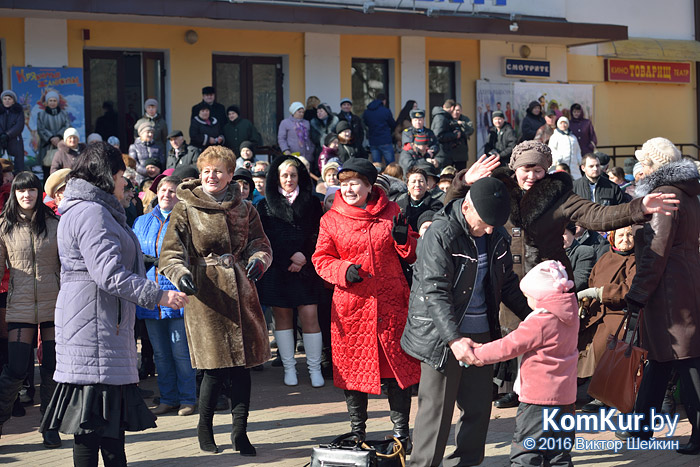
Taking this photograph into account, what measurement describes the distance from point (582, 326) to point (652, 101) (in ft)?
63.8

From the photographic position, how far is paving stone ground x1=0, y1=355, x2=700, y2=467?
21.5 ft

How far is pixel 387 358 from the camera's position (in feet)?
21.5

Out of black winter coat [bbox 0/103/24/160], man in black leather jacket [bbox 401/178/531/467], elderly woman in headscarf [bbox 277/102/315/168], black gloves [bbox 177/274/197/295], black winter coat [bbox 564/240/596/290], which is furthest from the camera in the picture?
elderly woman in headscarf [bbox 277/102/315/168]

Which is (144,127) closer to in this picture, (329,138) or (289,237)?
(329,138)

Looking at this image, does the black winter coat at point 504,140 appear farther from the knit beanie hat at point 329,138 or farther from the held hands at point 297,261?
the held hands at point 297,261

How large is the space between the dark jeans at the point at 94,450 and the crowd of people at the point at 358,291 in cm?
1

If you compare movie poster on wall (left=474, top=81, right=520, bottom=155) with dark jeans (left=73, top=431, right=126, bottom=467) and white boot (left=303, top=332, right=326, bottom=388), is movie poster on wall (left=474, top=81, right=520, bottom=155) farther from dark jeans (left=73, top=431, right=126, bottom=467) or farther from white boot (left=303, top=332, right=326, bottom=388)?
dark jeans (left=73, top=431, right=126, bottom=467)

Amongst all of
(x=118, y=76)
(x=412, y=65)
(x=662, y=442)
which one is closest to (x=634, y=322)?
(x=662, y=442)

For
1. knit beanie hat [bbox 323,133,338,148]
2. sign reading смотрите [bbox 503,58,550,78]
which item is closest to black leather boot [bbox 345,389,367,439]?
knit beanie hat [bbox 323,133,338,148]

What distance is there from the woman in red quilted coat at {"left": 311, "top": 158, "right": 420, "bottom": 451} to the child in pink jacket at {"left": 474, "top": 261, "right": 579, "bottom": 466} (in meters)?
1.13

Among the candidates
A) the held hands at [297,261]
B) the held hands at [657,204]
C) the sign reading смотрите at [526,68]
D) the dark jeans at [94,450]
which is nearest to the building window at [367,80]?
the sign reading смотрите at [526,68]

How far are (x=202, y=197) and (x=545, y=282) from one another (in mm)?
2531

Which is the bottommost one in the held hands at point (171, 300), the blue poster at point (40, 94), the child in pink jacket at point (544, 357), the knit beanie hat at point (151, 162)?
the child in pink jacket at point (544, 357)

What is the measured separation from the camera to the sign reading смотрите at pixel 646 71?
81.3 ft
